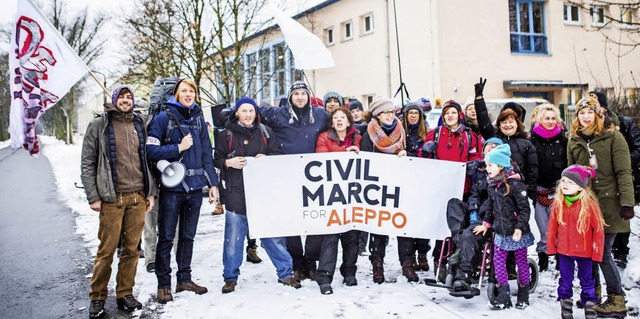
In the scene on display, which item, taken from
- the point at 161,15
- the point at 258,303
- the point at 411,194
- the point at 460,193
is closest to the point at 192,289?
the point at 258,303

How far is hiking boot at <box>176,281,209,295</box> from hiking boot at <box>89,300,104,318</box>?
81 centimetres

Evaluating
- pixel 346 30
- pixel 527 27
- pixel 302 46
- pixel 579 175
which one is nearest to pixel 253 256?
pixel 302 46

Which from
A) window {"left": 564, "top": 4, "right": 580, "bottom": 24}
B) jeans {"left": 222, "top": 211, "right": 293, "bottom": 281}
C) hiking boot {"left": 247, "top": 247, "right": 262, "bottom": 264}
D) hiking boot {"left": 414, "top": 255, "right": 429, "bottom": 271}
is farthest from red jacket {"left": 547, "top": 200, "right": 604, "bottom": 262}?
window {"left": 564, "top": 4, "right": 580, "bottom": 24}

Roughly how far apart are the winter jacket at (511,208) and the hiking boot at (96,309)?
12.4ft

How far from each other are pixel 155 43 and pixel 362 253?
1623 cm

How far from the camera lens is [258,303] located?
198 inches

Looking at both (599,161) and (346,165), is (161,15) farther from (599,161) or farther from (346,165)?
(599,161)

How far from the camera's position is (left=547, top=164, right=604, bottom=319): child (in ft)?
14.2

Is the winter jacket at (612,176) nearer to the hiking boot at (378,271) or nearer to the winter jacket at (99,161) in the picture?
the hiking boot at (378,271)

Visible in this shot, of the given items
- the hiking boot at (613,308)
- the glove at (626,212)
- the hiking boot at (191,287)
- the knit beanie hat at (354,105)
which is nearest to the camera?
the hiking boot at (613,308)

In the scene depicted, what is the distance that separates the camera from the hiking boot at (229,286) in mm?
5395

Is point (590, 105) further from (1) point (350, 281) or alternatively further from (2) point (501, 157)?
(1) point (350, 281)

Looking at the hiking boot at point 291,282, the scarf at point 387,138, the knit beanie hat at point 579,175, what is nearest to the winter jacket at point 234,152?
the hiking boot at point 291,282

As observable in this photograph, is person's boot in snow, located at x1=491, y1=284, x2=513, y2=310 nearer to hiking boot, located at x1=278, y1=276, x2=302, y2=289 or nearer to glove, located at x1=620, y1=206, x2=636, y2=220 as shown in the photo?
glove, located at x1=620, y1=206, x2=636, y2=220
